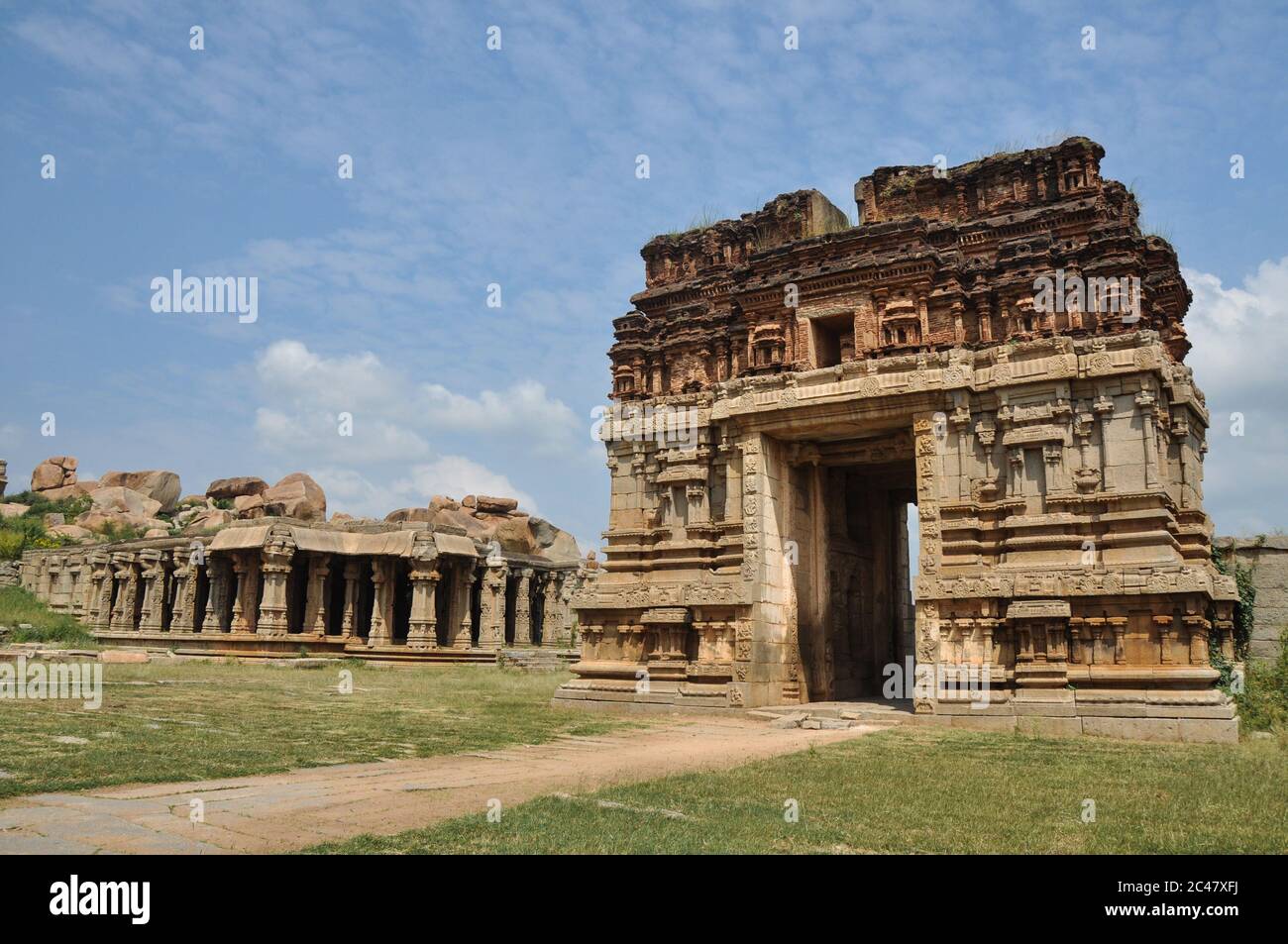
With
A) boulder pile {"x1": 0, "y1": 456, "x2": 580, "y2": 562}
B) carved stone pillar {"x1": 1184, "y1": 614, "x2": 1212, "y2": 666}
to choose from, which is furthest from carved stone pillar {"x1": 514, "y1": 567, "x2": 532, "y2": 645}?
carved stone pillar {"x1": 1184, "y1": 614, "x2": 1212, "y2": 666}

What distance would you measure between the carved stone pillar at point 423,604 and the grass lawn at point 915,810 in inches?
1128

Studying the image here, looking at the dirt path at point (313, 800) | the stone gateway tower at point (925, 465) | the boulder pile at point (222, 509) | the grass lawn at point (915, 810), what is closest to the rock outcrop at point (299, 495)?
the boulder pile at point (222, 509)

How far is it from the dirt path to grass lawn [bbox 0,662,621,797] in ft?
2.19

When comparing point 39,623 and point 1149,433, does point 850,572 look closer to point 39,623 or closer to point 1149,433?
point 1149,433

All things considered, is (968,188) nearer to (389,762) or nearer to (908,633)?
(908,633)

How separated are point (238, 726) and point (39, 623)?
35967 millimetres

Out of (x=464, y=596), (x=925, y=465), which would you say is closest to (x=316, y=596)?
(x=464, y=596)

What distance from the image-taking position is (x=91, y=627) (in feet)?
152

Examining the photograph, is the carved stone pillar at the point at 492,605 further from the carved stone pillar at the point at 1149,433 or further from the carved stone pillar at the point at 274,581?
the carved stone pillar at the point at 1149,433

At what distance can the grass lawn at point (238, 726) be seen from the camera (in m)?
10.2
